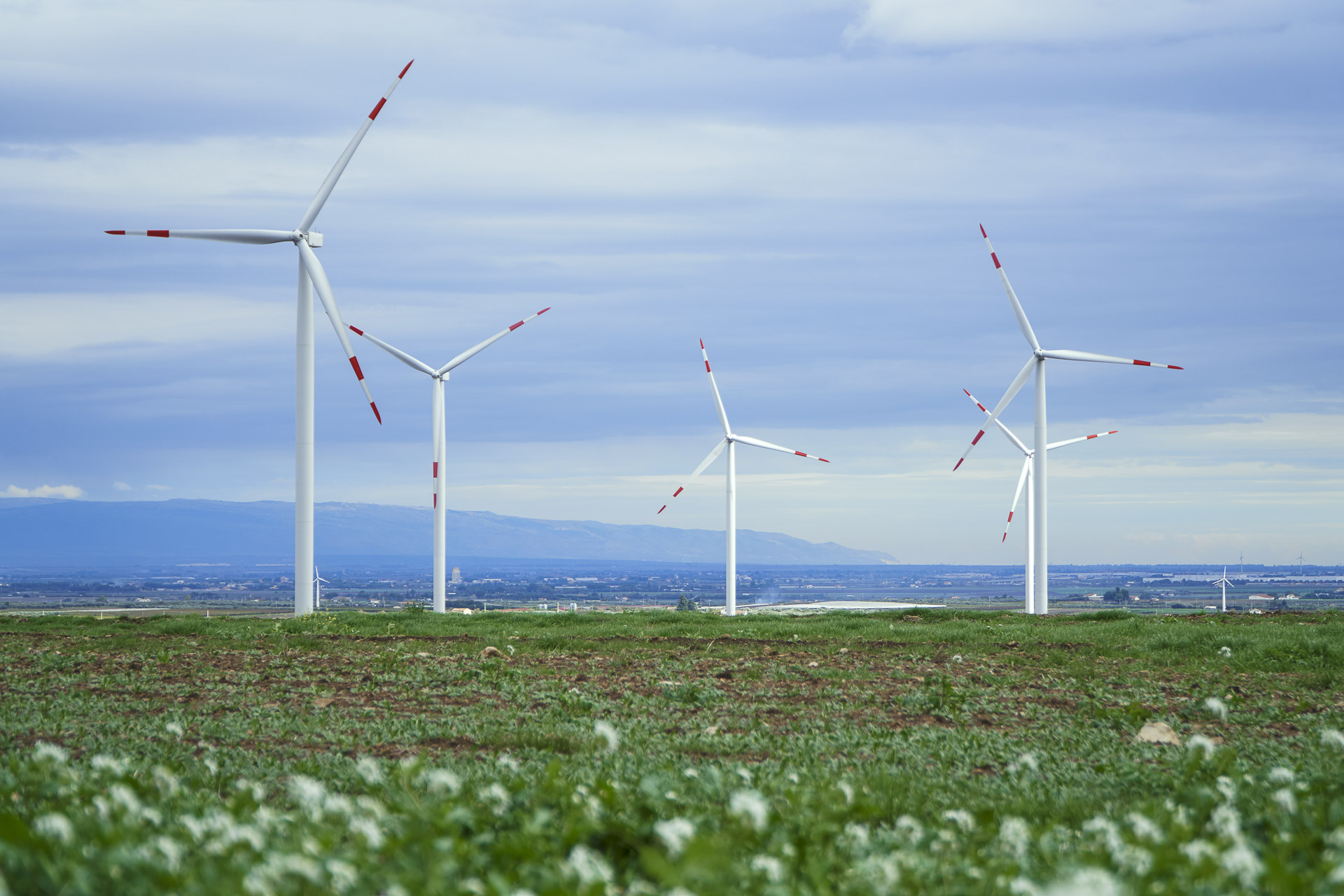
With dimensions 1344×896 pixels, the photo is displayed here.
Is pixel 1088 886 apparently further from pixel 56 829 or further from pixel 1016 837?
pixel 56 829

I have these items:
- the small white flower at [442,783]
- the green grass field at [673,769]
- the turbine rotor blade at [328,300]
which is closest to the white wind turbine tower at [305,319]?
the turbine rotor blade at [328,300]

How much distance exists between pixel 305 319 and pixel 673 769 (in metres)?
33.6

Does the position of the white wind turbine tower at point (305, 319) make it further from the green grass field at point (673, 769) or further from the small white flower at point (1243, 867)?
the small white flower at point (1243, 867)

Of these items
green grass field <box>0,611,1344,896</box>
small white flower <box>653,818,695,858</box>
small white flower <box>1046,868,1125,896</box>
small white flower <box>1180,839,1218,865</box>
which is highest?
small white flower <box>1046,868,1125,896</box>

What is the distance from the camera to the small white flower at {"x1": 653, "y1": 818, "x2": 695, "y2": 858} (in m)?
5.69

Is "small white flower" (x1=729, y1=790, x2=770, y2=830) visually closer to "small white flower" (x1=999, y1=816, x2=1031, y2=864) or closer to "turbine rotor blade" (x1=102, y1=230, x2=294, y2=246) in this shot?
"small white flower" (x1=999, y1=816, x2=1031, y2=864)

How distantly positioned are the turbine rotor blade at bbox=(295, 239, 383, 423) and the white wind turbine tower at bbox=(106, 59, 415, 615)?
0.02 m

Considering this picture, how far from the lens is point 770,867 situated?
5.52m

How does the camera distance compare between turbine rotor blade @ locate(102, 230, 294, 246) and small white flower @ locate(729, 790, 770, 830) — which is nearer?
small white flower @ locate(729, 790, 770, 830)

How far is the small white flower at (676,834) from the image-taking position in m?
5.69

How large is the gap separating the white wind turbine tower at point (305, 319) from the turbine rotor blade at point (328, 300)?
0.02 meters

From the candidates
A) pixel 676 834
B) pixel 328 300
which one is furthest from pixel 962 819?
pixel 328 300

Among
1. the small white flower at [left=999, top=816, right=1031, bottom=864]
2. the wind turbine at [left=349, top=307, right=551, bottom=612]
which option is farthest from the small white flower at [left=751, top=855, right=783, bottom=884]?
the wind turbine at [left=349, top=307, right=551, bottom=612]

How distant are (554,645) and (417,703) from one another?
7.78 meters
